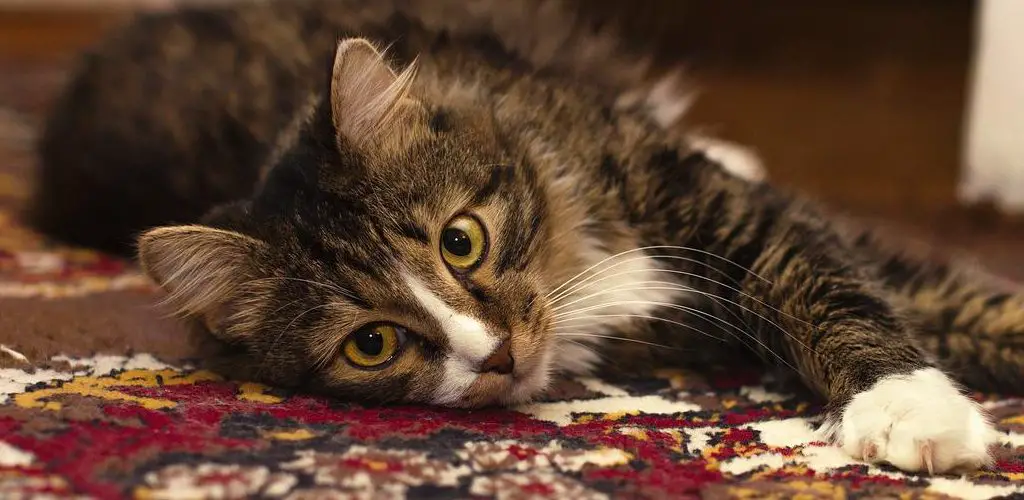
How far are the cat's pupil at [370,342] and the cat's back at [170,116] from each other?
62cm

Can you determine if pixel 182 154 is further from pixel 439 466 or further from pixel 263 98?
pixel 439 466

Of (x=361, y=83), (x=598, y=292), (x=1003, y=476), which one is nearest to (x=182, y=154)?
(x=361, y=83)

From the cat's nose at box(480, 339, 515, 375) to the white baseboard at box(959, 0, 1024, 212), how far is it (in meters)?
1.75

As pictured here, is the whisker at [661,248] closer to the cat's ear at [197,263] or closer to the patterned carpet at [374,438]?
the patterned carpet at [374,438]

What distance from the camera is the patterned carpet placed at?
0.89 m

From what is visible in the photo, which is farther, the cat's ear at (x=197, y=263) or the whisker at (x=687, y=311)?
the whisker at (x=687, y=311)

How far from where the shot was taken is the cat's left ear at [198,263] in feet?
4.12

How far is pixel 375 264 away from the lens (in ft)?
4.02

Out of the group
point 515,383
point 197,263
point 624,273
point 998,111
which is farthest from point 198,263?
point 998,111

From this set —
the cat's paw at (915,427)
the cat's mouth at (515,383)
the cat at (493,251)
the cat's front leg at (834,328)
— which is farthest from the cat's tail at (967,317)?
the cat's mouth at (515,383)

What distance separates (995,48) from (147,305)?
2.09 meters

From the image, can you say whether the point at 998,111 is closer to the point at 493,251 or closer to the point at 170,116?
the point at 493,251

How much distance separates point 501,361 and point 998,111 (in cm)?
178

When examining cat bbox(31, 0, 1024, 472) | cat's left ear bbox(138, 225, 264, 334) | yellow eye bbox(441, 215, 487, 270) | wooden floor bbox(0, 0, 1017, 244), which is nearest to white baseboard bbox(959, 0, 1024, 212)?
wooden floor bbox(0, 0, 1017, 244)
